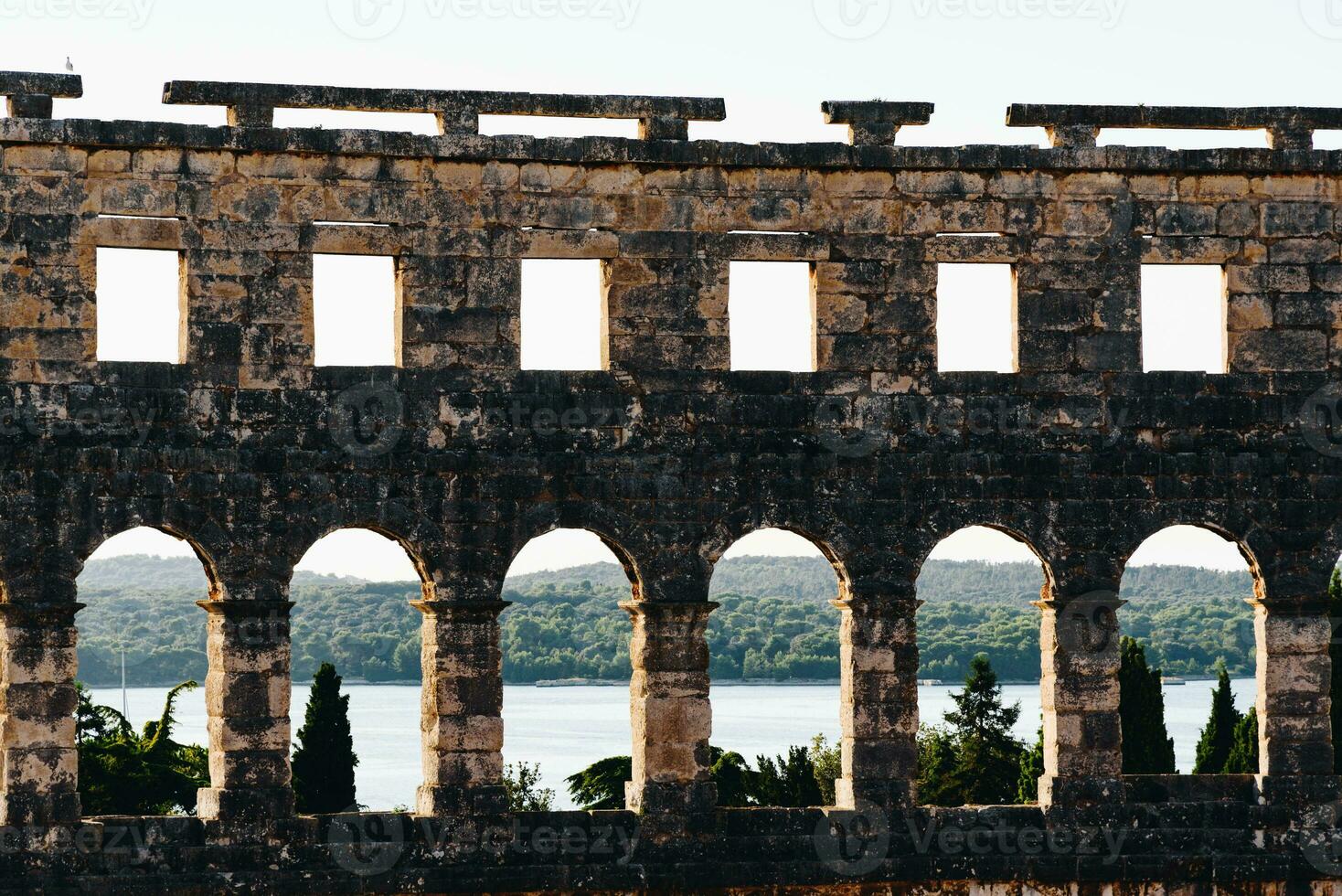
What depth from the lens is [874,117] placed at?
21.9 metres

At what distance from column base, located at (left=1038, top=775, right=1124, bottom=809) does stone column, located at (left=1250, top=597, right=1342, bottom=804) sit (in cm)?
142

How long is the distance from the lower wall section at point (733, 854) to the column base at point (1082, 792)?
0.34 feet

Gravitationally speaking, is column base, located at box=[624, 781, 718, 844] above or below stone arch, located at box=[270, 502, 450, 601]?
below

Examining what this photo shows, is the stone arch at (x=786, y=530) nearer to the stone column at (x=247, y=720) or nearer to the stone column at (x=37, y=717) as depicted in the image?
the stone column at (x=247, y=720)

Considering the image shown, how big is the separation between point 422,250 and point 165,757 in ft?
45.4

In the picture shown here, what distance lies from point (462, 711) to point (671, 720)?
1883mm

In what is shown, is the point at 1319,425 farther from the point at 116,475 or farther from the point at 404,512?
the point at 116,475

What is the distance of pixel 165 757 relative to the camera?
1289 inches

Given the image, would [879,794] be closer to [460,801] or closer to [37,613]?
[460,801]

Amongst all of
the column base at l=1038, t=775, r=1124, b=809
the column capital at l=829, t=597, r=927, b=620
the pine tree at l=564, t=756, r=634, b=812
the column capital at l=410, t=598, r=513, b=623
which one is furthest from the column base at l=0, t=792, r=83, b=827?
the pine tree at l=564, t=756, r=634, b=812

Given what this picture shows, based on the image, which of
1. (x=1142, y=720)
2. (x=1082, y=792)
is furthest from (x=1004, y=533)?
(x=1142, y=720)

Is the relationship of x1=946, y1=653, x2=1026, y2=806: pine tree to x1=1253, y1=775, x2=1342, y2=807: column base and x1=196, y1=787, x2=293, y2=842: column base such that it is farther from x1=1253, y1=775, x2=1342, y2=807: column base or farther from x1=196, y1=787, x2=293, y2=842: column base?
x1=196, y1=787, x2=293, y2=842: column base

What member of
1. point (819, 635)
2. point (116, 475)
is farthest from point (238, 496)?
point (819, 635)

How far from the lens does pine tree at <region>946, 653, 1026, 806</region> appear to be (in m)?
36.7
